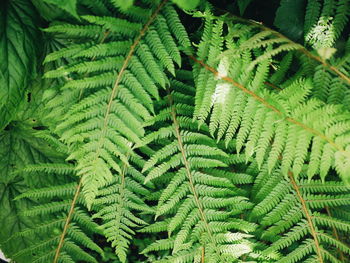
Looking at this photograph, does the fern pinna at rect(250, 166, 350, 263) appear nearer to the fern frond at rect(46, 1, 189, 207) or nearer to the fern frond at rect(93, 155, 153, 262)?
the fern frond at rect(93, 155, 153, 262)

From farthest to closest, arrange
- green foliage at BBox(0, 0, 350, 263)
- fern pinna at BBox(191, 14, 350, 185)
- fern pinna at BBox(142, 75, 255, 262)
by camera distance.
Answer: fern pinna at BBox(142, 75, 255, 262) < green foliage at BBox(0, 0, 350, 263) < fern pinna at BBox(191, 14, 350, 185)

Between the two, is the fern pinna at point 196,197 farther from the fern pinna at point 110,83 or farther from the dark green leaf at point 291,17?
the dark green leaf at point 291,17

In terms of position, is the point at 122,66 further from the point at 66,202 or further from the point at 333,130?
the point at 333,130

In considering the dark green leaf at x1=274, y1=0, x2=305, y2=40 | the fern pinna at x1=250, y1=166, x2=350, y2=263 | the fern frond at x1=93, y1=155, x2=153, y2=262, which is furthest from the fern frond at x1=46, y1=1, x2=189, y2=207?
the fern pinna at x1=250, y1=166, x2=350, y2=263

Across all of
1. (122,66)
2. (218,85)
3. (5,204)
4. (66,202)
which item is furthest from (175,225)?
(5,204)

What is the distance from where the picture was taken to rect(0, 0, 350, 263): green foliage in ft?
4.81

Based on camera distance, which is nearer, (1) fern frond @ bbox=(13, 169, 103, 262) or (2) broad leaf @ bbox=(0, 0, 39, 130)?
(2) broad leaf @ bbox=(0, 0, 39, 130)

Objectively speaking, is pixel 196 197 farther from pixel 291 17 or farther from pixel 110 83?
pixel 291 17

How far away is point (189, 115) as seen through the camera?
179 cm

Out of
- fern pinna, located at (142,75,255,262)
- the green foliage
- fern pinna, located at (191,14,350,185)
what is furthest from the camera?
fern pinna, located at (142,75,255,262)

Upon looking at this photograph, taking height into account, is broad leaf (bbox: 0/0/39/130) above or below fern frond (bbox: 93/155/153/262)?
above

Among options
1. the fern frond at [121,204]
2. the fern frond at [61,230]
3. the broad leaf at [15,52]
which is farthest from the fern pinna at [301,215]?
the broad leaf at [15,52]

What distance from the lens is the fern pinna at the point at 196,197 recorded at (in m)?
1.58

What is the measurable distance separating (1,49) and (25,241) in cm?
122
